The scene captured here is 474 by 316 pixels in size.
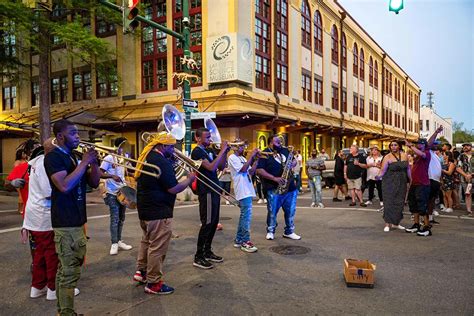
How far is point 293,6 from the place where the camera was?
23688mm

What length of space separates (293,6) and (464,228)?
19.4m

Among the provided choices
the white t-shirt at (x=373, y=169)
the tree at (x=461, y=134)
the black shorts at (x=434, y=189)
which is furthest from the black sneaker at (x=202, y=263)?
the tree at (x=461, y=134)

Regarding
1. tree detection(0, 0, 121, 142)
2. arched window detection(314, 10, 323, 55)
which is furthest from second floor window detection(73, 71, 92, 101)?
arched window detection(314, 10, 323, 55)

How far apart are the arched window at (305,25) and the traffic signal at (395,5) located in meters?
17.2

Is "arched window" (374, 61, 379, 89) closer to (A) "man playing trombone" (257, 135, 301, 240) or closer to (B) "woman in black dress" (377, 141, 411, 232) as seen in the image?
(B) "woman in black dress" (377, 141, 411, 232)

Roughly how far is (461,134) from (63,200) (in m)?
113

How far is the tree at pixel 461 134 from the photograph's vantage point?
94.2 metres

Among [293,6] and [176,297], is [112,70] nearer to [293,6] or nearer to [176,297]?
[293,6]

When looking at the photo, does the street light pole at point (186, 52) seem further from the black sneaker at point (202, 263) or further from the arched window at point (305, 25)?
the arched window at point (305, 25)

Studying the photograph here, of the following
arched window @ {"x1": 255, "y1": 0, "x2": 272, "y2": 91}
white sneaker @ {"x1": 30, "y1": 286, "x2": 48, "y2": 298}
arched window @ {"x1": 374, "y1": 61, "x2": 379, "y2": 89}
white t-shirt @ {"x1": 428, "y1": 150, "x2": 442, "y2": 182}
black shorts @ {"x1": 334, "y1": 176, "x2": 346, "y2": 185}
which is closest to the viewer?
white sneaker @ {"x1": 30, "y1": 286, "x2": 48, "y2": 298}

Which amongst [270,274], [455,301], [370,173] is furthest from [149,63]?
[455,301]

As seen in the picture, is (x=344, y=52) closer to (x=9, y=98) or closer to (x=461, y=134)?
(x=9, y=98)

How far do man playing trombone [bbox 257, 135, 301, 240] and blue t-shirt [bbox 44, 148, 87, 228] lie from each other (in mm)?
3799

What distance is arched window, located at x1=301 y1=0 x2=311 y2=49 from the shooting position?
25334mm
